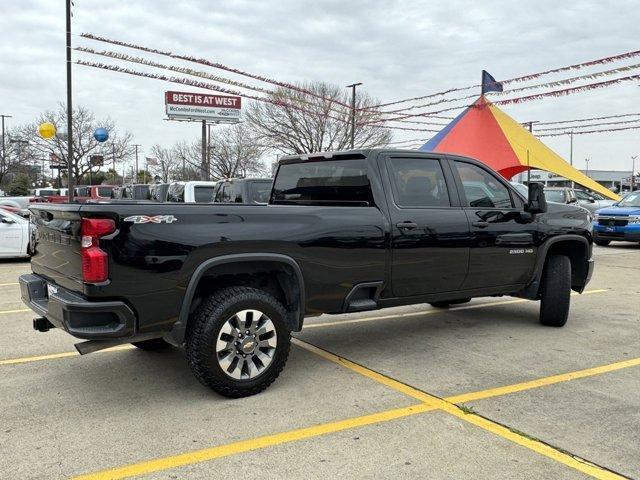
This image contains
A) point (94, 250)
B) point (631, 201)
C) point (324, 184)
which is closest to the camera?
point (94, 250)

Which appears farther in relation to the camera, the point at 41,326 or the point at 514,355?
the point at 514,355

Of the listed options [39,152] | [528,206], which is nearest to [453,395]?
[528,206]

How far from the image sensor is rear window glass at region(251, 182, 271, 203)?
40.2 feet

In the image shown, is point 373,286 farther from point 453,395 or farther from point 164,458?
point 164,458

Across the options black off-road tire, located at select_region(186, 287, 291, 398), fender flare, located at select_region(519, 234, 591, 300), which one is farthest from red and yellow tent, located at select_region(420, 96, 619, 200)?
black off-road tire, located at select_region(186, 287, 291, 398)

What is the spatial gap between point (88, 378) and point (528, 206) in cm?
450

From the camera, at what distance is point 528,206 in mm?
5996

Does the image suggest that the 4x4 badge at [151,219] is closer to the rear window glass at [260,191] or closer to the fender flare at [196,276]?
the fender flare at [196,276]

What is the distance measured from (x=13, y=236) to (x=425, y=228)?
10.6m

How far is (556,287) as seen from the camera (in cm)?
636

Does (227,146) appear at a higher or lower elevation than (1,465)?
higher

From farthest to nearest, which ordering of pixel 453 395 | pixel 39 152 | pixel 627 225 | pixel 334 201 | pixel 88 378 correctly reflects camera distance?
pixel 39 152
pixel 627 225
pixel 334 201
pixel 88 378
pixel 453 395

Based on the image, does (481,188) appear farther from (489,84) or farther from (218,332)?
(489,84)

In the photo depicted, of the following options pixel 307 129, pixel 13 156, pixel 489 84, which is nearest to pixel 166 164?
pixel 13 156
